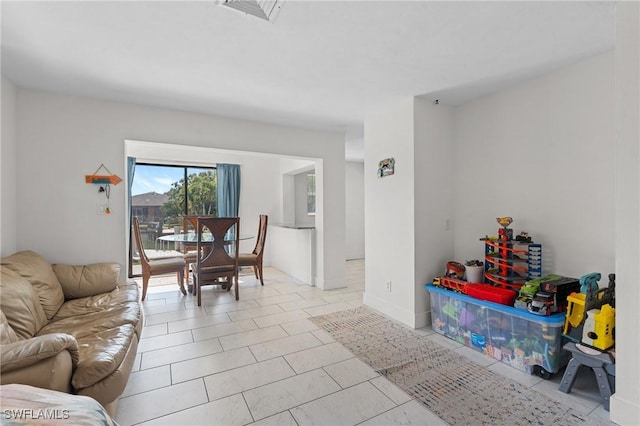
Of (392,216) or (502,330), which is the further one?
(392,216)

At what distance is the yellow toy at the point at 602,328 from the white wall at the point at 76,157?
147 inches

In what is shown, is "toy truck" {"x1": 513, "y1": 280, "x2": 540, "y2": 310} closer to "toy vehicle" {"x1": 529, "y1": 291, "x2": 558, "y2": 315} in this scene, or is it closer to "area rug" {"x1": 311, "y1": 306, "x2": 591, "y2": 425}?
"toy vehicle" {"x1": 529, "y1": 291, "x2": 558, "y2": 315}

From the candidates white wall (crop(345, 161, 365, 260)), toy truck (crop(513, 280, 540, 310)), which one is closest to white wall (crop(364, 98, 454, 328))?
toy truck (crop(513, 280, 540, 310))

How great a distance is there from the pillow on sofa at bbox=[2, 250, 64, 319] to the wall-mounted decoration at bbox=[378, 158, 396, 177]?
3.25 meters

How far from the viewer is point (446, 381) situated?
210 cm

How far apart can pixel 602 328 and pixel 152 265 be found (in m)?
4.48

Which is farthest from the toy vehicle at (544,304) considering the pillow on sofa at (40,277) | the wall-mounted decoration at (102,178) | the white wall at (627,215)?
the wall-mounted decoration at (102,178)

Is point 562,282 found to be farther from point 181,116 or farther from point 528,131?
point 181,116

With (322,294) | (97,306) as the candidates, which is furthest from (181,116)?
(322,294)

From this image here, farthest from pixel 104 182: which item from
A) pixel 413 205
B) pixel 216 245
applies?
pixel 413 205

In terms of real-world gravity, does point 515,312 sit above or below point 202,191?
below

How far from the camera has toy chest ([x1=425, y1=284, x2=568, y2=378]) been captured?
2098mm

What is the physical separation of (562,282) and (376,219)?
6.00 ft

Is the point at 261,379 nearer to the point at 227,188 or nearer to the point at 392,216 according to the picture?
the point at 392,216
